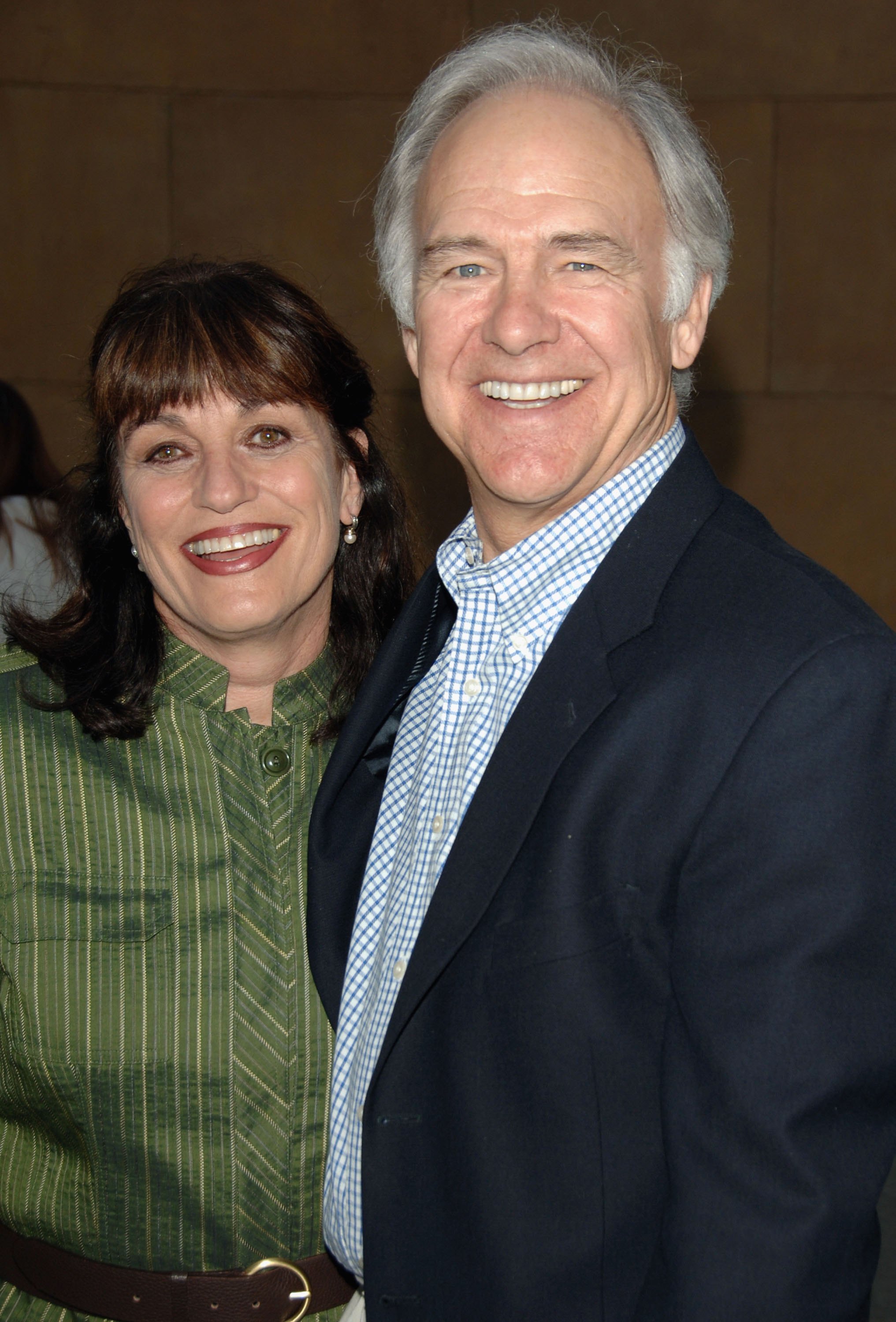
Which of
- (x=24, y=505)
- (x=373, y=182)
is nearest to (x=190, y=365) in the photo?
(x=24, y=505)

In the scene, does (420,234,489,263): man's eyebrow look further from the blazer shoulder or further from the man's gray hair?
the blazer shoulder

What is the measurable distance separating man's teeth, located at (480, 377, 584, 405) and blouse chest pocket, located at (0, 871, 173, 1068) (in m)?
0.84

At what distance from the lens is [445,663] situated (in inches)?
71.4

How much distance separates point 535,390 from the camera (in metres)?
1.59

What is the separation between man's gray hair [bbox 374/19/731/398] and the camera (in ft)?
5.33

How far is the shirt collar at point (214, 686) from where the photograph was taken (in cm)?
193

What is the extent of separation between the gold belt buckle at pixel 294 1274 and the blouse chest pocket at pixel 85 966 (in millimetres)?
316

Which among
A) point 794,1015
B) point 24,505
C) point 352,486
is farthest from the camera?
point 24,505

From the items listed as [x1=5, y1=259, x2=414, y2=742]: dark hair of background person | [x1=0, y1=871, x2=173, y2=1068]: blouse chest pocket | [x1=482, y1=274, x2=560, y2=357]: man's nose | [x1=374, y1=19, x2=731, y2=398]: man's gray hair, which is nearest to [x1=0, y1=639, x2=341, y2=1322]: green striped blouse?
[x1=0, y1=871, x2=173, y2=1068]: blouse chest pocket

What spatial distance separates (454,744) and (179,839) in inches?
18.7

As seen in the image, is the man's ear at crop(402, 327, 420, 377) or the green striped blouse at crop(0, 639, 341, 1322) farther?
the man's ear at crop(402, 327, 420, 377)

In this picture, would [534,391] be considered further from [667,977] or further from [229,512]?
[667,977]

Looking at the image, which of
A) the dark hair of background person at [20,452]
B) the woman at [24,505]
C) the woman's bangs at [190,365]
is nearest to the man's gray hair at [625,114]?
the woman's bangs at [190,365]

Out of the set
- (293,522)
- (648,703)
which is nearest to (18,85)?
(293,522)
